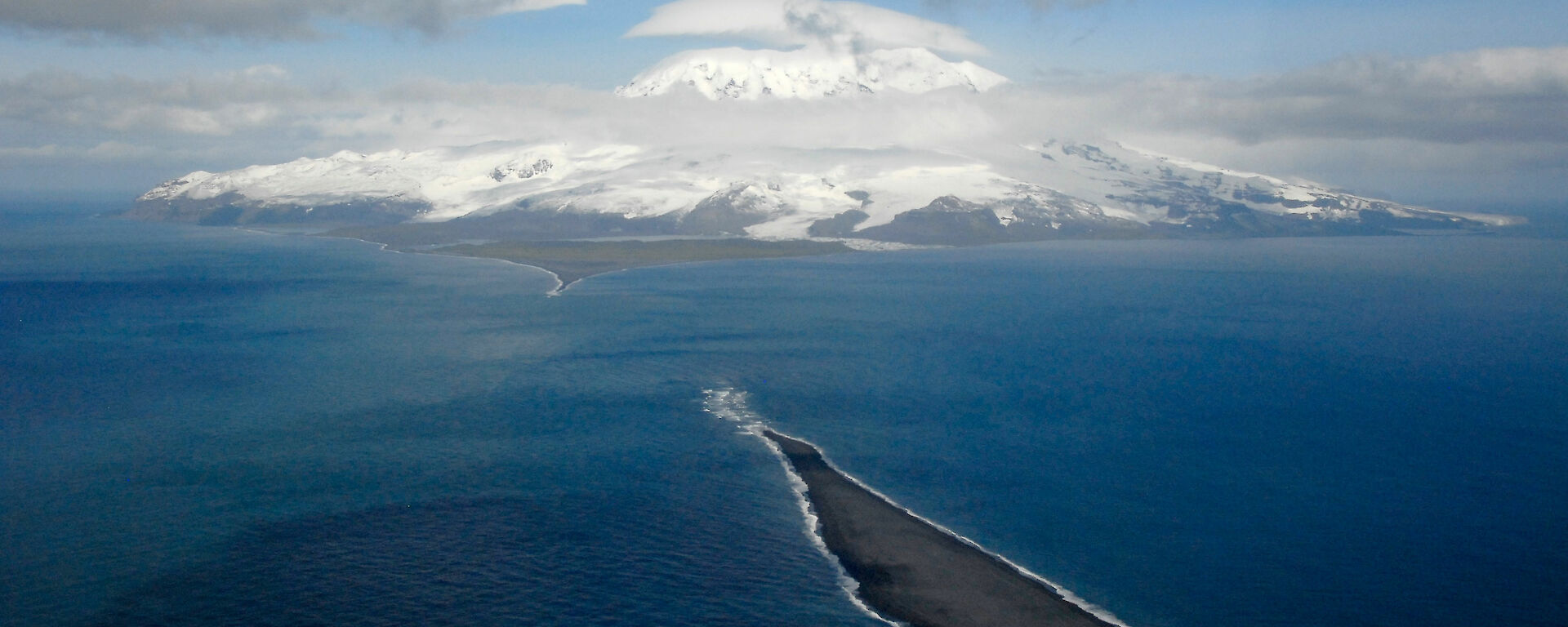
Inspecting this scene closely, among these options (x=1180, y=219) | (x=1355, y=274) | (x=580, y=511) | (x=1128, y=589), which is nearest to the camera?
(x=1128, y=589)

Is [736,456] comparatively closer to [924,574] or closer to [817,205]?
[924,574]

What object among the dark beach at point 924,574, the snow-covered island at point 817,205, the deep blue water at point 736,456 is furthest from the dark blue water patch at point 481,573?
the snow-covered island at point 817,205

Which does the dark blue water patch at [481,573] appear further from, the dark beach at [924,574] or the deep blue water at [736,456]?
the dark beach at [924,574]

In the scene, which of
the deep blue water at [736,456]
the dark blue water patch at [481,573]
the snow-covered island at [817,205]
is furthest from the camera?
the snow-covered island at [817,205]

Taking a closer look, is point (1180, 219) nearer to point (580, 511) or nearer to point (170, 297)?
point (170, 297)

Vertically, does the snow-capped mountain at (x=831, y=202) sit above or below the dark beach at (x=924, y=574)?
above

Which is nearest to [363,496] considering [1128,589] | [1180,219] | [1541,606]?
[1128,589]
